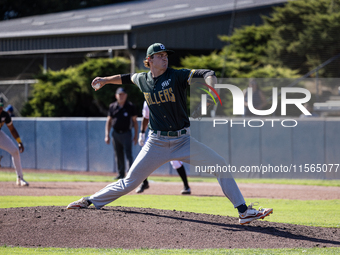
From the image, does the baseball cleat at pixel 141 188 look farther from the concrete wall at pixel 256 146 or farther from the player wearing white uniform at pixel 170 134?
the player wearing white uniform at pixel 170 134

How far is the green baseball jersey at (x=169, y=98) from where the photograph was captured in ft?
18.0

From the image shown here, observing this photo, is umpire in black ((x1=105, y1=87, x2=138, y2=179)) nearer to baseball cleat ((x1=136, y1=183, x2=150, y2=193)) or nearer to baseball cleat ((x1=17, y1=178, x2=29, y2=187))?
baseball cleat ((x1=136, y1=183, x2=150, y2=193))

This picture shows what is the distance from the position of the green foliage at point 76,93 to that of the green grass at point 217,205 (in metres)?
9.20

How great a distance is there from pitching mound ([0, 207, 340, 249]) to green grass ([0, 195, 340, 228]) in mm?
935

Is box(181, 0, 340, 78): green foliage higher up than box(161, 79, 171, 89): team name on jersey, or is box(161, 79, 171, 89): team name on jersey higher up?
box(181, 0, 340, 78): green foliage

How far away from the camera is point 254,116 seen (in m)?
13.1

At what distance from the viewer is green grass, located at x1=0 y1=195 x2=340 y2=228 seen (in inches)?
270

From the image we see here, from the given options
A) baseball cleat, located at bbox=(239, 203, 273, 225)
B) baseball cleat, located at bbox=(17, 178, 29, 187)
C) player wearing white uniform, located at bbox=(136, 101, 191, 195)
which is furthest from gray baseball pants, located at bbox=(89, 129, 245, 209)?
baseball cleat, located at bbox=(17, 178, 29, 187)

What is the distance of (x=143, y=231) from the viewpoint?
529 centimetres

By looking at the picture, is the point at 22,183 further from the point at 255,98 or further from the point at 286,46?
the point at 286,46

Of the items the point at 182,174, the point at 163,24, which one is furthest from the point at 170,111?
the point at 163,24

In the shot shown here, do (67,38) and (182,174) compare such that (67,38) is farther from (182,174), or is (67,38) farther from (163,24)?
(182,174)

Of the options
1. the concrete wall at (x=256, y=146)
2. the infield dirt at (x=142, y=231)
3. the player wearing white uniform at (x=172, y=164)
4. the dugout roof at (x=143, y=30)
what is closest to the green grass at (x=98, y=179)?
the concrete wall at (x=256, y=146)

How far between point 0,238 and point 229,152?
8.28 meters
